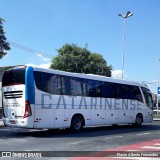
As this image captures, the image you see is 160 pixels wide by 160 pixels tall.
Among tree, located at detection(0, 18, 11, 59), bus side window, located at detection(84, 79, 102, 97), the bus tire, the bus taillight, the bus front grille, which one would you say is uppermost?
tree, located at detection(0, 18, 11, 59)

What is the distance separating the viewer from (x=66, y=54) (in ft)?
171

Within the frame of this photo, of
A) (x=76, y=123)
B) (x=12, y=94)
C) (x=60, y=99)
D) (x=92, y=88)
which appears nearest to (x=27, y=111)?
(x=12, y=94)

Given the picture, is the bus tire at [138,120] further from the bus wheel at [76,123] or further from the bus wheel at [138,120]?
the bus wheel at [76,123]

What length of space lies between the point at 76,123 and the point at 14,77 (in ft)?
14.4

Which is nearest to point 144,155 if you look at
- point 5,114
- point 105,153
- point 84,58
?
point 105,153

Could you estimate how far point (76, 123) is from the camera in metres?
18.9

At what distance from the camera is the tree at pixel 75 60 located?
51188 mm

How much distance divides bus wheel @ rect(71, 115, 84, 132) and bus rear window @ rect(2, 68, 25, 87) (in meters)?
3.89

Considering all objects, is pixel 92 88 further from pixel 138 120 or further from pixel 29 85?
pixel 138 120

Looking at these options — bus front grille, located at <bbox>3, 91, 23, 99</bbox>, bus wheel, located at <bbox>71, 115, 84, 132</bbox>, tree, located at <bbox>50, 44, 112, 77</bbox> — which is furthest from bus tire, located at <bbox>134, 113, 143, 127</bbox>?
tree, located at <bbox>50, 44, 112, 77</bbox>

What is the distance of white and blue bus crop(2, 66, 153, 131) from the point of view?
1634cm

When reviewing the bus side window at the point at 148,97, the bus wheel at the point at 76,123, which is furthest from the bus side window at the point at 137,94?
the bus wheel at the point at 76,123

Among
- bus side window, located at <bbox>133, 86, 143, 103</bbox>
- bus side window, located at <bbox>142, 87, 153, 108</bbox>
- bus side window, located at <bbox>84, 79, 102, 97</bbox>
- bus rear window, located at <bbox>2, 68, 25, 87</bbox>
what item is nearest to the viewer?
bus rear window, located at <bbox>2, 68, 25, 87</bbox>

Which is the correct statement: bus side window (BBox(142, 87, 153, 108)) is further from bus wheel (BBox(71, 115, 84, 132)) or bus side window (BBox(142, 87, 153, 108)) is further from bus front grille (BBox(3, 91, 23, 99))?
bus front grille (BBox(3, 91, 23, 99))
